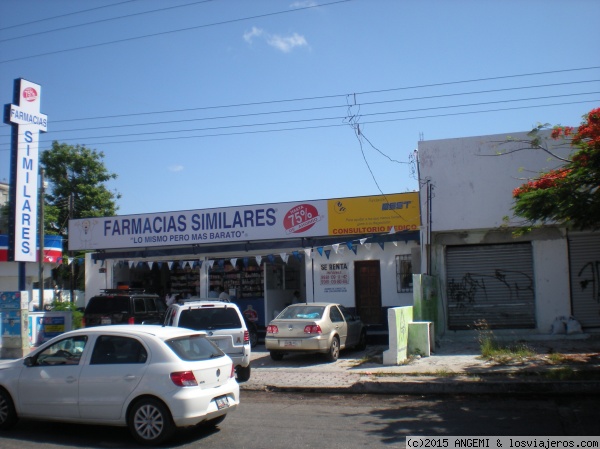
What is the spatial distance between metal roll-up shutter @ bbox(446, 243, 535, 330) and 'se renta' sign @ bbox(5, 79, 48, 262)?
1451cm

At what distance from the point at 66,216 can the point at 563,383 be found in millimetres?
33543

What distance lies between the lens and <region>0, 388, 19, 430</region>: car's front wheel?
27.7ft

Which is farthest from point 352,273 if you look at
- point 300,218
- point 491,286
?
point 491,286

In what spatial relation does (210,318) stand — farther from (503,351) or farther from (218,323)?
(503,351)

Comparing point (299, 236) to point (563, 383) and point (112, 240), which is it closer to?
point (112, 240)

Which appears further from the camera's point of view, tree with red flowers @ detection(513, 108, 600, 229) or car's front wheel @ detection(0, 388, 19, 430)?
tree with red flowers @ detection(513, 108, 600, 229)

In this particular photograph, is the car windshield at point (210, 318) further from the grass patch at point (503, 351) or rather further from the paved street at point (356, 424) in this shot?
the grass patch at point (503, 351)

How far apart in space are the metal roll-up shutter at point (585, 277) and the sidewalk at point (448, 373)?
3.59ft

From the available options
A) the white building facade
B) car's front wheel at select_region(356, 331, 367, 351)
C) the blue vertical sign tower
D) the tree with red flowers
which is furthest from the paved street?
the blue vertical sign tower

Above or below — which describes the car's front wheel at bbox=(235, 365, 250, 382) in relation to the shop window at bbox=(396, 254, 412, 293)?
below

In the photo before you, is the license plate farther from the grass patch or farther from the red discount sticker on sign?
the red discount sticker on sign

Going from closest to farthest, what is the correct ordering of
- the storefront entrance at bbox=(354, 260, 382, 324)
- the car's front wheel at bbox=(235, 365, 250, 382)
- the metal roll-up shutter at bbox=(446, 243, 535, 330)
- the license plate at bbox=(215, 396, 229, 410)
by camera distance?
the license plate at bbox=(215, 396, 229, 410), the car's front wheel at bbox=(235, 365, 250, 382), the metal roll-up shutter at bbox=(446, 243, 535, 330), the storefront entrance at bbox=(354, 260, 382, 324)

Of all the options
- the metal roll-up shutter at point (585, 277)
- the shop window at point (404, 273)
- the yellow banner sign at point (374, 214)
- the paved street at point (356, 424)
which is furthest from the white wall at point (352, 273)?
the paved street at point (356, 424)

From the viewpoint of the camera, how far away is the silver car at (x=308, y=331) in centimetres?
1455
